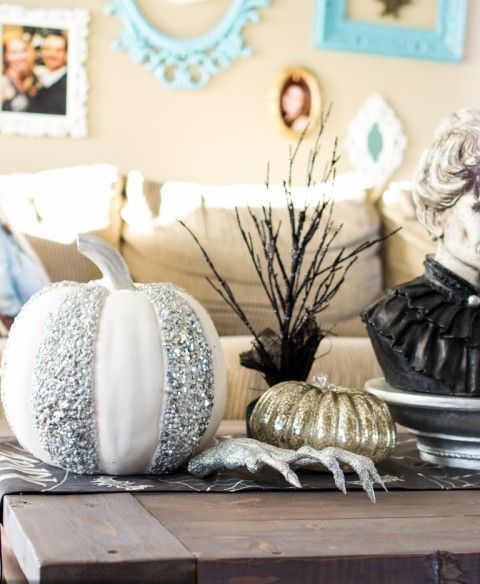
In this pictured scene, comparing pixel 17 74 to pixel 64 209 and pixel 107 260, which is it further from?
pixel 107 260

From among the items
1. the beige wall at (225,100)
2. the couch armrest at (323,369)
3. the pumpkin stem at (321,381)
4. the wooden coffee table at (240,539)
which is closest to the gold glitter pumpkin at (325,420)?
the pumpkin stem at (321,381)

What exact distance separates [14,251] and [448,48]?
1.81 meters

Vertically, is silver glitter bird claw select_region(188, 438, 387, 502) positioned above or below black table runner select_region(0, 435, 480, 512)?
above

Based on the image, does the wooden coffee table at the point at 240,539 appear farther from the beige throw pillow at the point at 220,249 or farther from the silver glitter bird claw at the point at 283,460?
the beige throw pillow at the point at 220,249

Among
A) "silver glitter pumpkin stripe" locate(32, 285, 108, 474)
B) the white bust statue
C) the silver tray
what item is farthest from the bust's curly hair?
"silver glitter pumpkin stripe" locate(32, 285, 108, 474)

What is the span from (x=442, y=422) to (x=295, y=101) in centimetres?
225

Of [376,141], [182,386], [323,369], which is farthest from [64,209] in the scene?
[182,386]

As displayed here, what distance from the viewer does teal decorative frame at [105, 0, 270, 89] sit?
309cm

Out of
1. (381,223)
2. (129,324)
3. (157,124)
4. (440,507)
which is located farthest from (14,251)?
(440,507)

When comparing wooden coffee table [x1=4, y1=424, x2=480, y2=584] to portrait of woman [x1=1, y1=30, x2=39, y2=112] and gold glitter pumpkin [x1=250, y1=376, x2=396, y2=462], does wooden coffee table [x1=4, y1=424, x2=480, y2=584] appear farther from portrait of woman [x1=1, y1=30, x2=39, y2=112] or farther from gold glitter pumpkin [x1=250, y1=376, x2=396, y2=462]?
portrait of woman [x1=1, y1=30, x2=39, y2=112]

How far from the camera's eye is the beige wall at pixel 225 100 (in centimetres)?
311

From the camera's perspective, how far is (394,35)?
337 centimetres

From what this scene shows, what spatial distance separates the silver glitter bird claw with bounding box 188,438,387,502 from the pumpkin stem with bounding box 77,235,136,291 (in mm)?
216

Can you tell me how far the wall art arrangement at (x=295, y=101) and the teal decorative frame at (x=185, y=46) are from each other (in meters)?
0.16
